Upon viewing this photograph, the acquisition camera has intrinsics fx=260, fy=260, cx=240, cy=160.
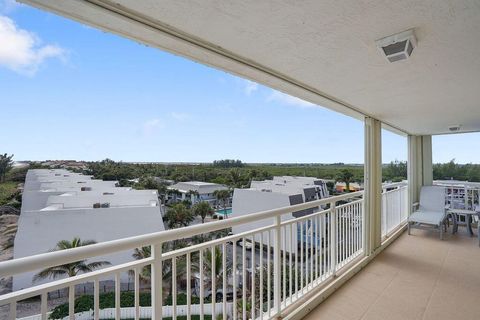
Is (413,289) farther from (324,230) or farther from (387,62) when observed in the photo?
(387,62)

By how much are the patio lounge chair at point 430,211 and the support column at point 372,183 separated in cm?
150

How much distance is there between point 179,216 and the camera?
15.6 m

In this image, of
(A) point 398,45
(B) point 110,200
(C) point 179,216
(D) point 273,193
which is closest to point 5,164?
(A) point 398,45

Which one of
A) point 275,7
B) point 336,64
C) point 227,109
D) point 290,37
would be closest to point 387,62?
point 336,64

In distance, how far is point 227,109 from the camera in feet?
89.0

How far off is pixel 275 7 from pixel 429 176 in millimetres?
6527

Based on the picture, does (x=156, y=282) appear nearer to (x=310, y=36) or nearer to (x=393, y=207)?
(x=310, y=36)

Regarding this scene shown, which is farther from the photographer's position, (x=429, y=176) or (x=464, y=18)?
(x=429, y=176)

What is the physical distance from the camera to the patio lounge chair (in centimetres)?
470

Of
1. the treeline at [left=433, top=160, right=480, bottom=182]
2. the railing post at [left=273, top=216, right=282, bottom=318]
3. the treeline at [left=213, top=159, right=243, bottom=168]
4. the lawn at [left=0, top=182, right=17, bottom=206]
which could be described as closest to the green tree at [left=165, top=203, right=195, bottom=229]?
the treeline at [left=213, top=159, right=243, bottom=168]

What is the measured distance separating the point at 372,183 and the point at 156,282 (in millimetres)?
3417

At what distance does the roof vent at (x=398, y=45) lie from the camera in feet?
4.71

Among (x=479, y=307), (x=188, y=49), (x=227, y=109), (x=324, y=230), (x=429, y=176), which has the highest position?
(x=227, y=109)

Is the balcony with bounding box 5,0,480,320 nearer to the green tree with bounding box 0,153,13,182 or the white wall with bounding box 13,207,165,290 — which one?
the green tree with bounding box 0,153,13,182
